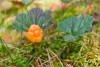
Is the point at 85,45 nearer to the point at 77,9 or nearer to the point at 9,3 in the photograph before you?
the point at 77,9

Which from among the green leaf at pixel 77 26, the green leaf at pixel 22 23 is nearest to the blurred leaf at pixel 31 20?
the green leaf at pixel 22 23

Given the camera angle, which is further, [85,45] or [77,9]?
[77,9]

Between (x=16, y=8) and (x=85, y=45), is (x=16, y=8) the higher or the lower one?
the higher one

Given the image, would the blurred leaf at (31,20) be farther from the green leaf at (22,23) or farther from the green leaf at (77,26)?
the green leaf at (77,26)

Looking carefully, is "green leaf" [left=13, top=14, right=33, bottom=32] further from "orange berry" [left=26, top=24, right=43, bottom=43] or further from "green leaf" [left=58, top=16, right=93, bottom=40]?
"green leaf" [left=58, top=16, right=93, bottom=40]

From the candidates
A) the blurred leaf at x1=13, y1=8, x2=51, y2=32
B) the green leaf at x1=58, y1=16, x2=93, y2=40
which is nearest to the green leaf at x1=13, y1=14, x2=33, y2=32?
the blurred leaf at x1=13, y1=8, x2=51, y2=32

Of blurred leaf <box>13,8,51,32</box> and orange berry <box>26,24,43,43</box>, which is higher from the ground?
blurred leaf <box>13,8,51,32</box>

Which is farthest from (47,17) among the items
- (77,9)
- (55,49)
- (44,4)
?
(44,4)
